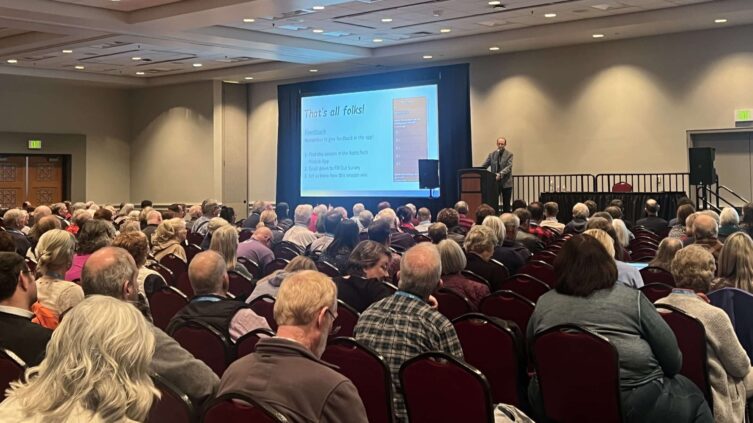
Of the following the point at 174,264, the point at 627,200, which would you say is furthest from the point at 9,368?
the point at 627,200

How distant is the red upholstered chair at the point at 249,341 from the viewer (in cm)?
A: 334

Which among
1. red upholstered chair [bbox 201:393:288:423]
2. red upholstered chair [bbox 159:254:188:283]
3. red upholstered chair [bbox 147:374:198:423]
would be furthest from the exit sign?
red upholstered chair [bbox 201:393:288:423]

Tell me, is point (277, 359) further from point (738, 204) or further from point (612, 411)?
point (738, 204)

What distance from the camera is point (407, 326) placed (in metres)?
3.34

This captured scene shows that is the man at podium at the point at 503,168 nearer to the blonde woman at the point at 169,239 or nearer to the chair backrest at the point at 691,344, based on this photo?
the blonde woman at the point at 169,239

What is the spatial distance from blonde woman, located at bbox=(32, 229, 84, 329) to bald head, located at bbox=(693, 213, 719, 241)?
4.50m

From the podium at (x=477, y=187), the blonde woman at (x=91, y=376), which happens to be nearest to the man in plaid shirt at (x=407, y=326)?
the blonde woman at (x=91, y=376)

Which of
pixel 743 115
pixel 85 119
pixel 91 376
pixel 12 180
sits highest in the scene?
pixel 85 119

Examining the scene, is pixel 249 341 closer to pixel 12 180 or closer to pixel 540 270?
pixel 540 270

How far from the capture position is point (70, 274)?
18.9 ft

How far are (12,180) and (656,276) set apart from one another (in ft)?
63.8

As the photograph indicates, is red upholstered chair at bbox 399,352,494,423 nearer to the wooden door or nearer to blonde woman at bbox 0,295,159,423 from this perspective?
blonde woman at bbox 0,295,159,423

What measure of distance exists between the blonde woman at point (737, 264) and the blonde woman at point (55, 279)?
3.62m

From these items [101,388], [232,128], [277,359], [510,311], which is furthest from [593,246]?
[232,128]
